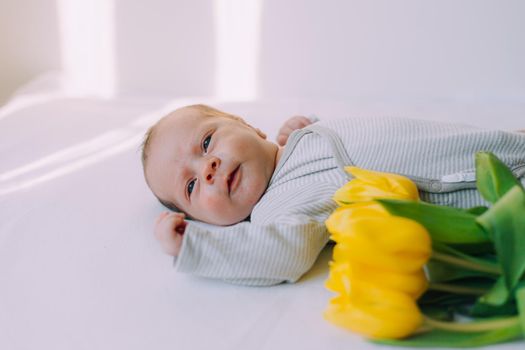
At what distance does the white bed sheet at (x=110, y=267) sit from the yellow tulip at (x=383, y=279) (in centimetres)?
11

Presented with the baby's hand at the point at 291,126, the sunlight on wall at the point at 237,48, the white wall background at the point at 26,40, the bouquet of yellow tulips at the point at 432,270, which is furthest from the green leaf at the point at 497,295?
the white wall background at the point at 26,40

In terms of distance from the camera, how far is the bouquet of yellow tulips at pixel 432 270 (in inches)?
27.4

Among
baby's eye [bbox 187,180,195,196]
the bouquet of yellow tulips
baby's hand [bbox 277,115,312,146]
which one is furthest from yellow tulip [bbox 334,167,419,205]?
baby's hand [bbox 277,115,312,146]

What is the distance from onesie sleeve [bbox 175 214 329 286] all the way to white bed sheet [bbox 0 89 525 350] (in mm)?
24

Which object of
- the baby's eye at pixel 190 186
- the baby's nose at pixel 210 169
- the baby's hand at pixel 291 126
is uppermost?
the baby's nose at pixel 210 169

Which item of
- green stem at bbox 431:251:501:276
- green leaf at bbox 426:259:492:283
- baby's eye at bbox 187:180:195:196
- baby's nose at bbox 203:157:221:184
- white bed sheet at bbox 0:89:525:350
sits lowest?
white bed sheet at bbox 0:89:525:350

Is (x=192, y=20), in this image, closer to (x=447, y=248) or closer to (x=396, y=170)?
(x=396, y=170)

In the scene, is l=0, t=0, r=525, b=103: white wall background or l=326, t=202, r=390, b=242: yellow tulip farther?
l=0, t=0, r=525, b=103: white wall background

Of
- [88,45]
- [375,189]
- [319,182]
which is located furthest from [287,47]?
[375,189]

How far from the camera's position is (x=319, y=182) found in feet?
3.54

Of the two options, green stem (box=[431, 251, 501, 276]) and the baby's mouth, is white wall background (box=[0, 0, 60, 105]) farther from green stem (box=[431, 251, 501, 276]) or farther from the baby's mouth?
green stem (box=[431, 251, 501, 276])

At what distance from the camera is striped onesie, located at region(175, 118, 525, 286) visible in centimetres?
93

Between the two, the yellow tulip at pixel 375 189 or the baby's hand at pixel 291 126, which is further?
the baby's hand at pixel 291 126

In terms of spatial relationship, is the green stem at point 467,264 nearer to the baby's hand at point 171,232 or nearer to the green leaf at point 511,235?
the green leaf at point 511,235
